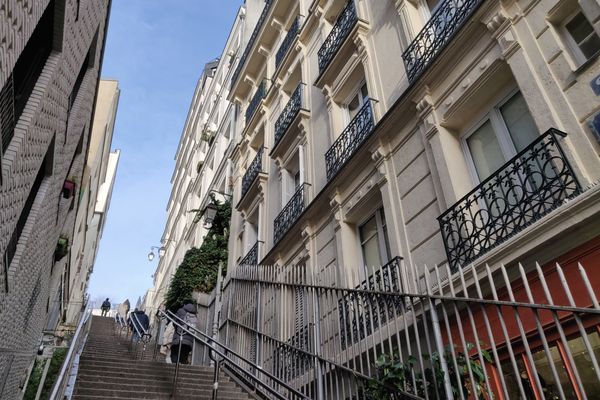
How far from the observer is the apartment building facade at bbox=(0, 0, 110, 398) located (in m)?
4.39

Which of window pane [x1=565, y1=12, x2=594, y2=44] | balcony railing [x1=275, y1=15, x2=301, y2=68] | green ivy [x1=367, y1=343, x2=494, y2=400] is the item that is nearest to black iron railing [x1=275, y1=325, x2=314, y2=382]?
green ivy [x1=367, y1=343, x2=494, y2=400]

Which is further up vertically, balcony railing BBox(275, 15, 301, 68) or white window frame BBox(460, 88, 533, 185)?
balcony railing BBox(275, 15, 301, 68)

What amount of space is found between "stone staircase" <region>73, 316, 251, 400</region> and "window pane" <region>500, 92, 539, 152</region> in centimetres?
518

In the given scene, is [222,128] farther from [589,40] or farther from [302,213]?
[589,40]

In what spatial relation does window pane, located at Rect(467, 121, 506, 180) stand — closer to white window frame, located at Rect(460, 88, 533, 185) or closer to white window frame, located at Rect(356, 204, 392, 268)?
white window frame, located at Rect(460, 88, 533, 185)

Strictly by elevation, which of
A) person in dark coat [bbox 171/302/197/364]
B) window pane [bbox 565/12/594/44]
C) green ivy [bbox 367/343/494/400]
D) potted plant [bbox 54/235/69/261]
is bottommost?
green ivy [bbox 367/343/494/400]

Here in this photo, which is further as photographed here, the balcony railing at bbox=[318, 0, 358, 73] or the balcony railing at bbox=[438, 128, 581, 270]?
the balcony railing at bbox=[318, 0, 358, 73]

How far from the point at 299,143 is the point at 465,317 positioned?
8.18m

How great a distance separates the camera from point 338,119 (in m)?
11.0

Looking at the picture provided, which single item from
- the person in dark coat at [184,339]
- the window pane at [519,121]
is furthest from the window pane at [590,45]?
the person in dark coat at [184,339]

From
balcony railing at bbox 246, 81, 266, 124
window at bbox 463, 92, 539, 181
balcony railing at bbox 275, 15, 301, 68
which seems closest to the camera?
window at bbox 463, 92, 539, 181

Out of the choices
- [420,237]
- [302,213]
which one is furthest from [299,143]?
[420,237]

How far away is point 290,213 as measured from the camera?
1167 centimetres

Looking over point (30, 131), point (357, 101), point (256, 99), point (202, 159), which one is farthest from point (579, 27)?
point (202, 159)
